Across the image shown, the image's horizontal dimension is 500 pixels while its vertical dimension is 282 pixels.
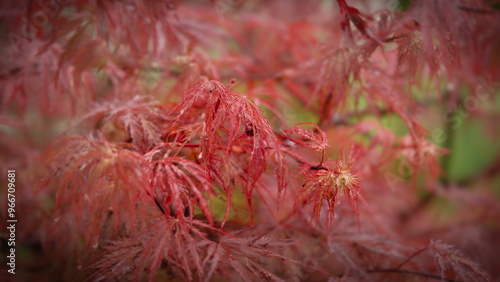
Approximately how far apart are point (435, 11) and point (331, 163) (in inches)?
15.7

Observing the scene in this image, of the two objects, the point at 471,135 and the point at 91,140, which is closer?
the point at 91,140

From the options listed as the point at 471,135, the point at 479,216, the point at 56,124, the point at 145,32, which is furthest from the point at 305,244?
the point at 471,135

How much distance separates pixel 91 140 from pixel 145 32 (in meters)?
0.36

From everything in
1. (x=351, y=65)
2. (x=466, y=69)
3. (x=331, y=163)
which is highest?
(x=466, y=69)

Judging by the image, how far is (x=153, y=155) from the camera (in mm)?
677

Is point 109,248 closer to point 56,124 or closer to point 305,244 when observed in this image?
point 305,244

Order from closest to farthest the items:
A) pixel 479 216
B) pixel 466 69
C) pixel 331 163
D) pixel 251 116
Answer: pixel 251 116, pixel 331 163, pixel 466 69, pixel 479 216

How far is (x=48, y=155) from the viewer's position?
756 millimetres

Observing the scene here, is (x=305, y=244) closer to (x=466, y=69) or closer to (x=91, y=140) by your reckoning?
(x=91, y=140)

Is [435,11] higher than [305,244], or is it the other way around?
[435,11]

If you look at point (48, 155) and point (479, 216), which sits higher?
point (479, 216)

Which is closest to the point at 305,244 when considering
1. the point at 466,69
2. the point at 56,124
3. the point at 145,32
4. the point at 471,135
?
the point at 145,32

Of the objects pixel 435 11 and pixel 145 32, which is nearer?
pixel 435 11

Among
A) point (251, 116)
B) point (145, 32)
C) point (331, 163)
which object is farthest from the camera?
point (145, 32)
